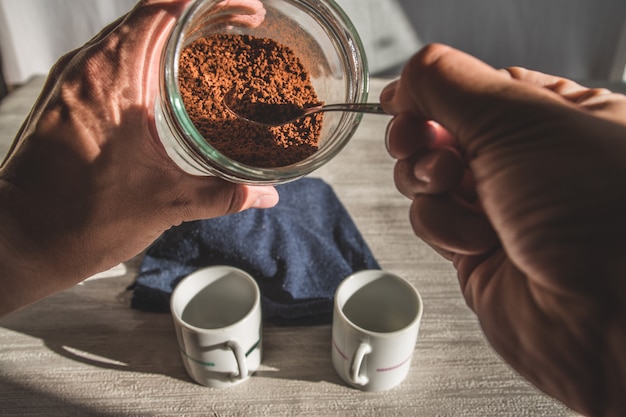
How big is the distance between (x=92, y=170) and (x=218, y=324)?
232 millimetres

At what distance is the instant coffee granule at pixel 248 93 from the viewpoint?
0.48 meters

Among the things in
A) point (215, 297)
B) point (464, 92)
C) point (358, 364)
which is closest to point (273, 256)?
point (215, 297)

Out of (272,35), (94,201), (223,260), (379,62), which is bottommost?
(379,62)

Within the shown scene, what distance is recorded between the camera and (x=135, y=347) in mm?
616

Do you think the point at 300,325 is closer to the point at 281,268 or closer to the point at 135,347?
the point at 281,268

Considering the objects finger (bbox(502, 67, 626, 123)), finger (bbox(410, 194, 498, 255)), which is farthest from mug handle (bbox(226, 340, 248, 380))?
finger (bbox(502, 67, 626, 123))

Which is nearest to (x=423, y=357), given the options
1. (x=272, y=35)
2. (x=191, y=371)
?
(x=191, y=371)

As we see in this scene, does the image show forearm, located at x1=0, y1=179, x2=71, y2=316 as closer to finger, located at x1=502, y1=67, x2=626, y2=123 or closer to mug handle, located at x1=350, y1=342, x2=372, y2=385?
mug handle, located at x1=350, y1=342, x2=372, y2=385

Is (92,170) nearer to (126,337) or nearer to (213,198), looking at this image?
(213,198)

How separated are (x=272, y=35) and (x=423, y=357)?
38 cm

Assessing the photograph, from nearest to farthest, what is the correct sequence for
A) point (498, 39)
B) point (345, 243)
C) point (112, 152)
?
point (112, 152)
point (345, 243)
point (498, 39)

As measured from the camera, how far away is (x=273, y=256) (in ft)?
2.27

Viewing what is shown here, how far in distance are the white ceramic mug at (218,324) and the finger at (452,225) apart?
0.20 metres

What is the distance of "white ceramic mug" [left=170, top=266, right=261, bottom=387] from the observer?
545 mm
